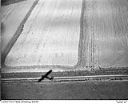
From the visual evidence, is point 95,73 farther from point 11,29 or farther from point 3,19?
point 3,19

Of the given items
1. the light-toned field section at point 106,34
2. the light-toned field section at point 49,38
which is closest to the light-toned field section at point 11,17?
the light-toned field section at point 49,38

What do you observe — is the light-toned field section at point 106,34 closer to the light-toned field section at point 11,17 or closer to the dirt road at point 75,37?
the dirt road at point 75,37

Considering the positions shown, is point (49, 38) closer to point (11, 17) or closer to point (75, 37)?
A: point (75, 37)

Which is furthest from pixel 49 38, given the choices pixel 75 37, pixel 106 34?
pixel 106 34

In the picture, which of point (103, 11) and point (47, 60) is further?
point (103, 11)

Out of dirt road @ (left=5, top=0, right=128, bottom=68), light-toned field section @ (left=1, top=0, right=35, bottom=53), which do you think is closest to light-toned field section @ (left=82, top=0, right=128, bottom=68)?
dirt road @ (left=5, top=0, right=128, bottom=68)

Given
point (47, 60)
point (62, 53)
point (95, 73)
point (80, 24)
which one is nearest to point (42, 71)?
point (47, 60)
